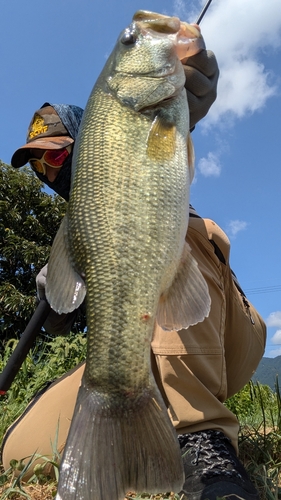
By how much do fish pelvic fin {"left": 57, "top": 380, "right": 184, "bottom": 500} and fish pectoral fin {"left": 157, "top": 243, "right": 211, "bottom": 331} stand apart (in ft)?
0.99

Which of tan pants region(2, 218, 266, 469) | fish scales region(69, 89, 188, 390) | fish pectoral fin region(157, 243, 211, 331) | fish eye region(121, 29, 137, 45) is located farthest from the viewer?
fish eye region(121, 29, 137, 45)

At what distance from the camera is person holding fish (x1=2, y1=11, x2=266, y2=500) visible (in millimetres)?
1392

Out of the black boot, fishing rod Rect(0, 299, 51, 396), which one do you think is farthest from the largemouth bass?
fishing rod Rect(0, 299, 51, 396)

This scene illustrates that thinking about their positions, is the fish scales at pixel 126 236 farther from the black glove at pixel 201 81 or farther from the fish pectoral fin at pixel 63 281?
the black glove at pixel 201 81

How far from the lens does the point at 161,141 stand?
177cm

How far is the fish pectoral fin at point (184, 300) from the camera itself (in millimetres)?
1642

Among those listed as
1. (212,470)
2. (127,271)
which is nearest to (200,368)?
(212,470)

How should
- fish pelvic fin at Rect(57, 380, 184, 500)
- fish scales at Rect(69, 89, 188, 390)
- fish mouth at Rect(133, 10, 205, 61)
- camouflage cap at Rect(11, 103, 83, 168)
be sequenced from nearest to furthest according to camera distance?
fish pelvic fin at Rect(57, 380, 184, 500) < fish scales at Rect(69, 89, 188, 390) < fish mouth at Rect(133, 10, 205, 61) < camouflage cap at Rect(11, 103, 83, 168)

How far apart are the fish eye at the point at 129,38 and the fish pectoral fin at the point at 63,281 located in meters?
1.07

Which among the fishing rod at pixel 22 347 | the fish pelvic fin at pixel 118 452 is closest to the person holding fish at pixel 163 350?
the fish pelvic fin at pixel 118 452

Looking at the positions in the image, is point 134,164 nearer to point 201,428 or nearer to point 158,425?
point 158,425

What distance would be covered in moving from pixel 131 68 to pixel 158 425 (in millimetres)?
1616

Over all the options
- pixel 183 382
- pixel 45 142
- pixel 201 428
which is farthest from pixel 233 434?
pixel 45 142

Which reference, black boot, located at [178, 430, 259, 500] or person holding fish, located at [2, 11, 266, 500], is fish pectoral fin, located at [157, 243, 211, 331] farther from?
black boot, located at [178, 430, 259, 500]
